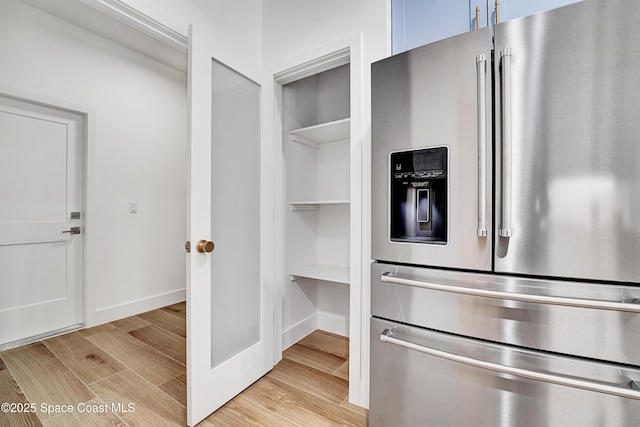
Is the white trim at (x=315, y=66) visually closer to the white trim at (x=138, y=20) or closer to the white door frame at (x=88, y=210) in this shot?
the white trim at (x=138, y=20)

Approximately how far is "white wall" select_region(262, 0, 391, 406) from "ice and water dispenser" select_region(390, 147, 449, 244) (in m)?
0.41

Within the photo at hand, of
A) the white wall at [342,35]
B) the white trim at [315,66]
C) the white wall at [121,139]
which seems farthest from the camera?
Result: the white wall at [121,139]

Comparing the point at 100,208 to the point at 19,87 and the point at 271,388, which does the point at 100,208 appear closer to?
the point at 19,87

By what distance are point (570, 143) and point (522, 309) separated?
1.82 feet

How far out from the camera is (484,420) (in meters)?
0.94

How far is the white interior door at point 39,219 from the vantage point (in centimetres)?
226

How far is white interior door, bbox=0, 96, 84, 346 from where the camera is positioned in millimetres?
2256

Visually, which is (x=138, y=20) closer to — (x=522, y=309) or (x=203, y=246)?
(x=203, y=246)

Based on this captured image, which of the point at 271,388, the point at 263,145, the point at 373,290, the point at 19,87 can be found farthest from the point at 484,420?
the point at 19,87

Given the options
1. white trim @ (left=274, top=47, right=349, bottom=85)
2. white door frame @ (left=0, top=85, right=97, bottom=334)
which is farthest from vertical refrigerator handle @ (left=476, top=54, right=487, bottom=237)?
white door frame @ (left=0, top=85, right=97, bottom=334)

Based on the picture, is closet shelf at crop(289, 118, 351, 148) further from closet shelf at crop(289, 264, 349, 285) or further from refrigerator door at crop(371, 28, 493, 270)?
closet shelf at crop(289, 264, 349, 285)

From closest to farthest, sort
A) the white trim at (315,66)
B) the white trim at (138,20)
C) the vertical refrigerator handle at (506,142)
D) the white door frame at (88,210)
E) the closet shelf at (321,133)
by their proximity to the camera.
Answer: the vertical refrigerator handle at (506,142), the white trim at (138,20), the white trim at (315,66), the closet shelf at (321,133), the white door frame at (88,210)

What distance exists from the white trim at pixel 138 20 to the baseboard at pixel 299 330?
2.12 m

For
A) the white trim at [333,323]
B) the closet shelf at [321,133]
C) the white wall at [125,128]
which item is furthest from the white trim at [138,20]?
→ the white trim at [333,323]
